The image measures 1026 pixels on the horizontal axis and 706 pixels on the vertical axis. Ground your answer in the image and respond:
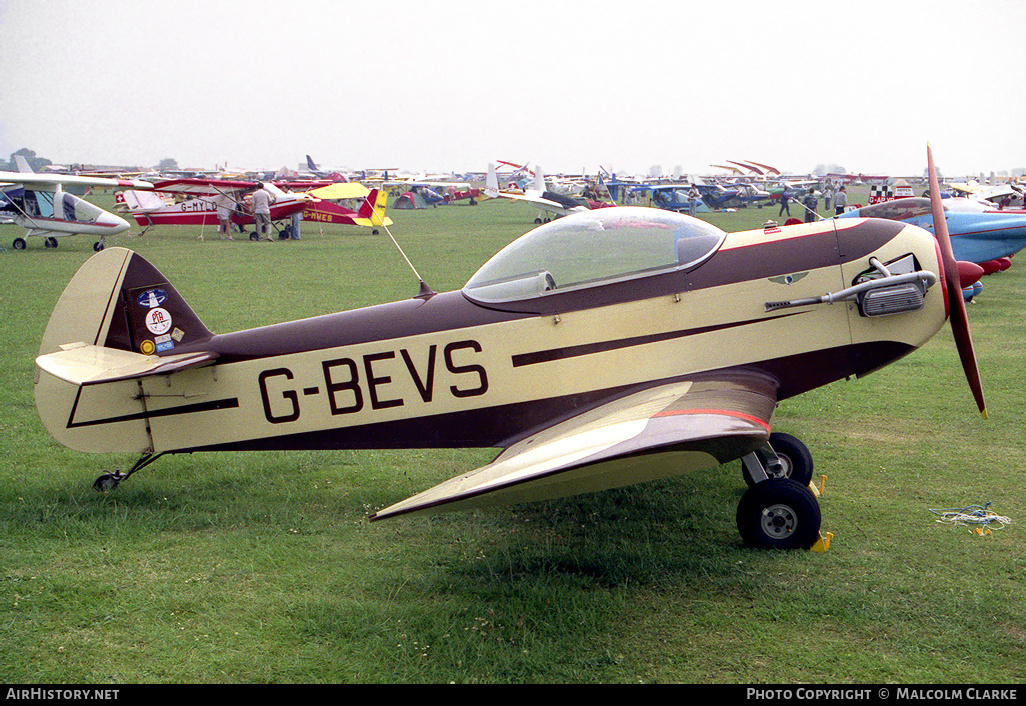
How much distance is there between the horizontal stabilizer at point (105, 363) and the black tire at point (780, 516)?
350 cm

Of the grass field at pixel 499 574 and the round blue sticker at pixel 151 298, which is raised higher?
the round blue sticker at pixel 151 298

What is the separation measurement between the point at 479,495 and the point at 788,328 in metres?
2.51

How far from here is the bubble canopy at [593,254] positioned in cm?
493

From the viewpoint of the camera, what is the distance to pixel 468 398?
4965 mm

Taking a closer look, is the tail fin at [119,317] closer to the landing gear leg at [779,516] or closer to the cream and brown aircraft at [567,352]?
the cream and brown aircraft at [567,352]

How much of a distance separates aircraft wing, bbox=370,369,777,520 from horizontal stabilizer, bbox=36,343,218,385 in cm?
222

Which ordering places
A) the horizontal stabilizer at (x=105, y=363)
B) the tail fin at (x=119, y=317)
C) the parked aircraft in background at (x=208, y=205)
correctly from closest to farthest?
the horizontal stabilizer at (x=105, y=363), the tail fin at (x=119, y=317), the parked aircraft in background at (x=208, y=205)

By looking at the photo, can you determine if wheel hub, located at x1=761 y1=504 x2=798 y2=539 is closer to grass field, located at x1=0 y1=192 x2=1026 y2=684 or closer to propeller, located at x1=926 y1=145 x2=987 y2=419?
grass field, located at x1=0 y1=192 x2=1026 y2=684

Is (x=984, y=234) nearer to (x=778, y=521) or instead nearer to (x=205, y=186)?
(x=778, y=521)

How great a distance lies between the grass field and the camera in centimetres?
343

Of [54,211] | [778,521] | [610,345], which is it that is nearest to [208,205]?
[54,211]

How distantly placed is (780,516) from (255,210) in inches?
1077

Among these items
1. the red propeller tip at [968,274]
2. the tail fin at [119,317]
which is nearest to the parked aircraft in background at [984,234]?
the red propeller tip at [968,274]

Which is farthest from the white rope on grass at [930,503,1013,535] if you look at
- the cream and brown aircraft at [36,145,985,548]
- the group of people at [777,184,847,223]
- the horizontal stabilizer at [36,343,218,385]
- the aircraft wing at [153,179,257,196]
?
the aircraft wing at [153,179,257,196]
